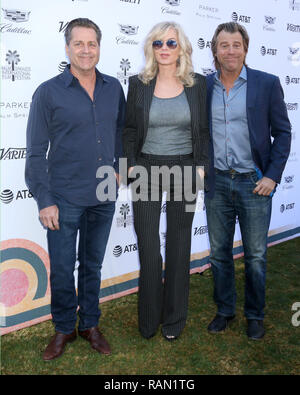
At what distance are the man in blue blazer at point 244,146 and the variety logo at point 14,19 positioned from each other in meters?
1.38

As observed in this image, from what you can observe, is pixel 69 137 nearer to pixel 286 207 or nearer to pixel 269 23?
pixel 269 23

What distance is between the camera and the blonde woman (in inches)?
109

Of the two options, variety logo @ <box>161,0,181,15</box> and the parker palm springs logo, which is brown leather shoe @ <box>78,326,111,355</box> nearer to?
the parker palm springs logo

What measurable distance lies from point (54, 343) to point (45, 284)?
669 millimetres

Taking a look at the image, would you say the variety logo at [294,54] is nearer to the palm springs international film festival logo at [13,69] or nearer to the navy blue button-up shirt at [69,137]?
the navy blue button-up shirt at [69,137]

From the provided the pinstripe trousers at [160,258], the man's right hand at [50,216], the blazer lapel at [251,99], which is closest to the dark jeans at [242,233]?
the pinstripe trousers at [160,258]

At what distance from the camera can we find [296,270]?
461cm

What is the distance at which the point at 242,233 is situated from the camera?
3115 millimetres

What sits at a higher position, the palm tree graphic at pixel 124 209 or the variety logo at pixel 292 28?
the variety logo at pixel 292 28

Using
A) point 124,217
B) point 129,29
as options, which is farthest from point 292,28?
point 124,217

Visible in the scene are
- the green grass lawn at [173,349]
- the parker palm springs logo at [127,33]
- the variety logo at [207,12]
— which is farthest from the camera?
the variety logo at [207,12]

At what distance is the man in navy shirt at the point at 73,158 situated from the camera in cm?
262
